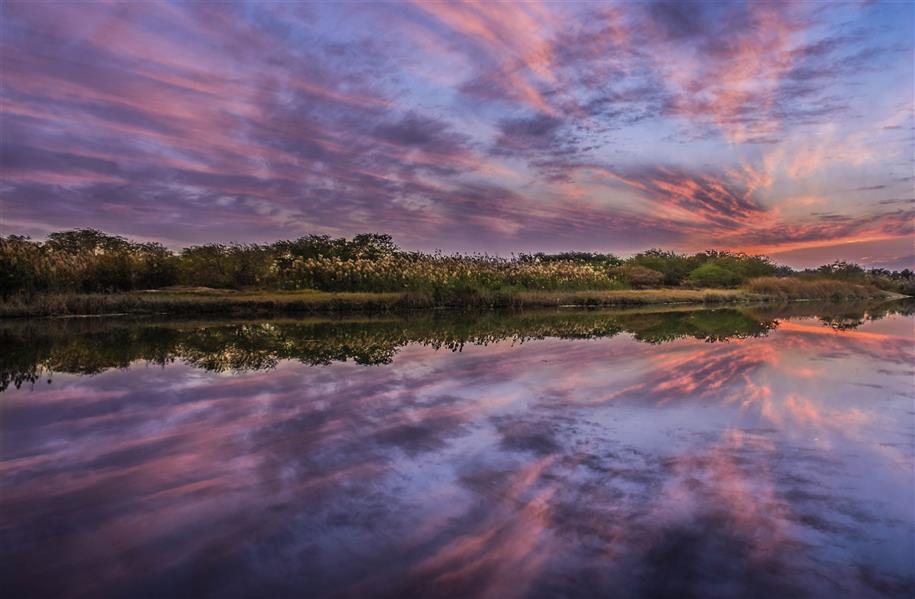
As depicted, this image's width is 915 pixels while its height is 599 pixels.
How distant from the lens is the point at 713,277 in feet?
264

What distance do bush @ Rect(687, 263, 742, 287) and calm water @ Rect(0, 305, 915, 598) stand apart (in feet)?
230

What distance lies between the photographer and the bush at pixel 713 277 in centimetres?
7956

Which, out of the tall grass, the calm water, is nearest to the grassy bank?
the tall grass

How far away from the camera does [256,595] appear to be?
4.04 meters

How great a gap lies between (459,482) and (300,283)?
4497 cm

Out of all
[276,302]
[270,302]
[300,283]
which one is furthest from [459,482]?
[300,283]

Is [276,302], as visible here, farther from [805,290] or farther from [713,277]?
[713,277]

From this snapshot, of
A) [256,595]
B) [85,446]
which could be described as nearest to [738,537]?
[256,595]

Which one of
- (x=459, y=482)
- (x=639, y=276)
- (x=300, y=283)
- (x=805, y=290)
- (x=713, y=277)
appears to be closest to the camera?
(x=459, y=482)

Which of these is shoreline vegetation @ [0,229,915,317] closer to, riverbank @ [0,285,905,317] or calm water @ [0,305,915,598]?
riverbank @ [0,285,905,317]

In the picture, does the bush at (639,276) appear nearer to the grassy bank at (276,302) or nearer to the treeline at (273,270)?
the treeline at (273,270)

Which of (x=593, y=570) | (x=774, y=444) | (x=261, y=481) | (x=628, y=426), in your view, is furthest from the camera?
(x=628, y=426)

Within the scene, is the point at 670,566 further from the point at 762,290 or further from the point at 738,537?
the point at 762,290

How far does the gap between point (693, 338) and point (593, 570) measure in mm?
18737
